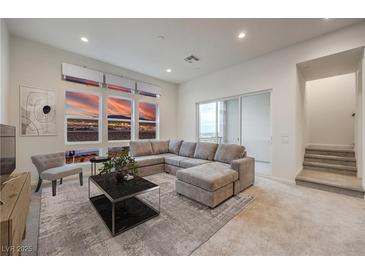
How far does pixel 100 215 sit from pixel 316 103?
699 cm

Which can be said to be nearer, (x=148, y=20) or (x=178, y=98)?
(x=148, y=20)

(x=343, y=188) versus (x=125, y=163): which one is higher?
(x=125, y=163)

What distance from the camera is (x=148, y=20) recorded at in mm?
2590

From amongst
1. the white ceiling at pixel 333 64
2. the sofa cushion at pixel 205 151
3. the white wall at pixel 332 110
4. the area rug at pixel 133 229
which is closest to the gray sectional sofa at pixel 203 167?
the sofa cushion at pixel 205 151

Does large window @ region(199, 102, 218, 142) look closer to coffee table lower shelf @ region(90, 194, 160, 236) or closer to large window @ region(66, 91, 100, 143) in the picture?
large window @ region(66, 91, 100, 143)

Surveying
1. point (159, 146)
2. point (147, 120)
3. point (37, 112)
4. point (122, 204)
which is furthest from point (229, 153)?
point (37, 112)

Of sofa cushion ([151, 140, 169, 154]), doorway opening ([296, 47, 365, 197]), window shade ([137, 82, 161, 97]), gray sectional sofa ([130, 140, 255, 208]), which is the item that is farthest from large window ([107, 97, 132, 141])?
doorway opening ([296, 47, 365, 197])

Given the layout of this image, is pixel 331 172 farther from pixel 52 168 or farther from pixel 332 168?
pixel 52 168

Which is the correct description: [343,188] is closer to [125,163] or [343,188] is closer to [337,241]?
[337,241]

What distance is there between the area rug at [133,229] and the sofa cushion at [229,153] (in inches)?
37.3

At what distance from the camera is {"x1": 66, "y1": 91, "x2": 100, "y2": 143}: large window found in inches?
155

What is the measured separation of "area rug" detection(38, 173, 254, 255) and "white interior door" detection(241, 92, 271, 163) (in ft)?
7.79

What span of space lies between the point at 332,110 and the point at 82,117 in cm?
771
